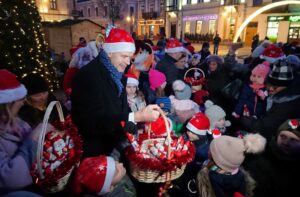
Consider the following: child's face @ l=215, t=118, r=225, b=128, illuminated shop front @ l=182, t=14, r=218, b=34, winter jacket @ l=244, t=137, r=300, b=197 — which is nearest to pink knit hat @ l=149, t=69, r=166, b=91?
Result: child's face @ l=215, t=118, r=225, b=128

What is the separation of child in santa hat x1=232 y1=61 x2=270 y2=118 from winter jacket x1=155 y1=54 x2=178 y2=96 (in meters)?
1.29

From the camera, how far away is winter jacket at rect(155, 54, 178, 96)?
13.7ft

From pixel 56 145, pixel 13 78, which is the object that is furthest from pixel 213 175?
pixel 13 78

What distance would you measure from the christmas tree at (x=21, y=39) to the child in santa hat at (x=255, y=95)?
160 inches

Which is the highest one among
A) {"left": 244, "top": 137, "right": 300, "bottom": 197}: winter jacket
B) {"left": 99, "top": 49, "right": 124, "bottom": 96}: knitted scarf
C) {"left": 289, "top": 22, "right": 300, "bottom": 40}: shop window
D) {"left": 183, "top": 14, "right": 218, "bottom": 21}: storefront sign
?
{"left": 183, "top": 14, "right": 218, "bottom": 21}: storefront sign

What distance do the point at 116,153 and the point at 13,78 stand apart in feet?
3.83

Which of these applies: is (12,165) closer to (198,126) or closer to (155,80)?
(198,126)

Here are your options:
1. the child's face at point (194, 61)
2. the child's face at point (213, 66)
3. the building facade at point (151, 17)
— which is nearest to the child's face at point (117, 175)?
the child's face at point (213, 66)

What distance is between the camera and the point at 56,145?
1756mm

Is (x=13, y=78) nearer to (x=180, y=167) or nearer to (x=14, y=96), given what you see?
(x=14, y=96)

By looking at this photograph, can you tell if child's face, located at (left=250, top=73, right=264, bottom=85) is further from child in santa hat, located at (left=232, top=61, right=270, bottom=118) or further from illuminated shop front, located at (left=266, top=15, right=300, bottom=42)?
illuminated shop front, located at (left=266, top=15, right=300, bottom=42)

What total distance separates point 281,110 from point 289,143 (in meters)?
0.51

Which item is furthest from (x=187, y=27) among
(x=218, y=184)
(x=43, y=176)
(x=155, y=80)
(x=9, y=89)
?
(x=43, y=176)

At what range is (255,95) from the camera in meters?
3.35
